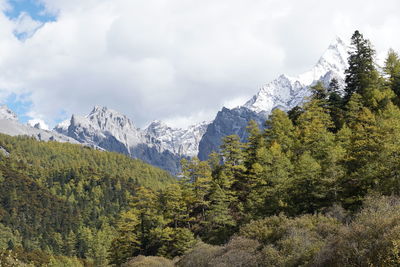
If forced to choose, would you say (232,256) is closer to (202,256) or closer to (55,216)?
(202,256)

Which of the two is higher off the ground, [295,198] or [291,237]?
[295,198]

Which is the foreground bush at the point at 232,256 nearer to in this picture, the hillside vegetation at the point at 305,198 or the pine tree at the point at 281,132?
the hillside vegetation at the point at 305,198

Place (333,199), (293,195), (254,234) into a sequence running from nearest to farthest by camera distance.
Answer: (254,234), (333,199), (293,195)

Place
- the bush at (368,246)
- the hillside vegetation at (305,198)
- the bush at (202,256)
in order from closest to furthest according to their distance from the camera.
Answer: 1. the bush at (368,246)
2. the hillside vegetation at (305,198)
3. the bush at (202,256)

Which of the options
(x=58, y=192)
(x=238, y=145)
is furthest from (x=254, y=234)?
(x=58, y=192)

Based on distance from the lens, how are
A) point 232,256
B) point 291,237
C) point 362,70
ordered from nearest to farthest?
point 291,237
point 232,256
point 362,70

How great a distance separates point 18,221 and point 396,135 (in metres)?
159

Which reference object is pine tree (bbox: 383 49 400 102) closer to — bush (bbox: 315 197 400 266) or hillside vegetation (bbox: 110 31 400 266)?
hillside vegetation (bbox: 110 31 400 266)

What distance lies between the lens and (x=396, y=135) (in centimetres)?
3438

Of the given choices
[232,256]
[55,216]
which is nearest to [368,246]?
[232,256]

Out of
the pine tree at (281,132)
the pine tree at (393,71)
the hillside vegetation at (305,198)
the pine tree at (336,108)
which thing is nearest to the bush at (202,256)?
the hillside vegetation at (305,198)

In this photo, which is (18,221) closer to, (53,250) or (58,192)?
(53,250)

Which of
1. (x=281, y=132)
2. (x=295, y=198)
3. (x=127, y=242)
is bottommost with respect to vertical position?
(x=127, y=242)

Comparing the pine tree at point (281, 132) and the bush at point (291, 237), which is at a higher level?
the pine tree at point (281, 132)
